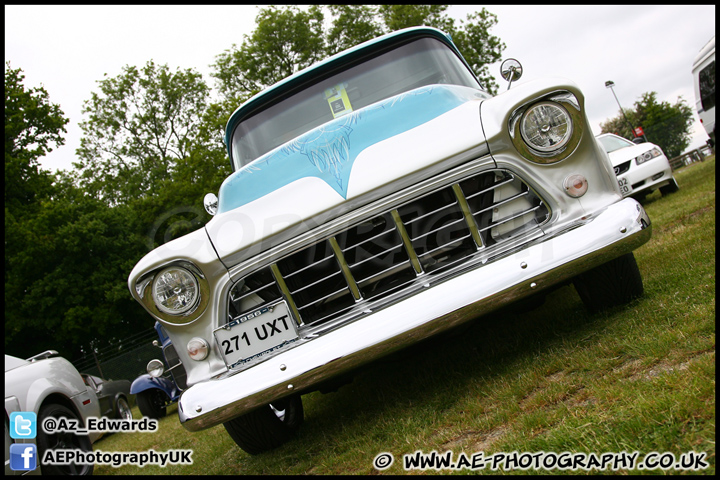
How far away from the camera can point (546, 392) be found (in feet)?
6.73

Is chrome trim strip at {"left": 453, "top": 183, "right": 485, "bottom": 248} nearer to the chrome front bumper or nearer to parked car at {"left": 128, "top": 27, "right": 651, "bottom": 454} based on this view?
parked car at {"left": 128, "top": 27, "right": 651, "bottom": 454}

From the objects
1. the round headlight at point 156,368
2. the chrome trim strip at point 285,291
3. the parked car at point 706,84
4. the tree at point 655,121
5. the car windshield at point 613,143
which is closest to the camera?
the chrome trim strip at point 285,291

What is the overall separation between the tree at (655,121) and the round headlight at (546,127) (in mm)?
52480

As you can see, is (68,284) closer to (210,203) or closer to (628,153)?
(210,203)

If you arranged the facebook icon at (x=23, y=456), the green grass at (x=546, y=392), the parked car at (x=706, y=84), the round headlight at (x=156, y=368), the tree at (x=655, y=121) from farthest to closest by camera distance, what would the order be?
1. the tree at (x=655, y=121)
2. the parked car at (x=706, y=84)
3. the round headlight at (x=156, y=368)
4. the facebook icon at (x=23, y=456)
5. the green grass at (x=546, y=392)

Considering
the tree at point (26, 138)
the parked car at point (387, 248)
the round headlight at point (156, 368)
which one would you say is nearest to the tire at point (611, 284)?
the parked car at point (387, 248)

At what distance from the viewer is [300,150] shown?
2.91 metres

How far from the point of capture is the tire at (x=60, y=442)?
3539 millimetres

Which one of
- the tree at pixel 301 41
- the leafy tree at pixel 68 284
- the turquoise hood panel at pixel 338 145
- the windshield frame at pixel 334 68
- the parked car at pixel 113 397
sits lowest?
Result: the parked car at pixel 113 397

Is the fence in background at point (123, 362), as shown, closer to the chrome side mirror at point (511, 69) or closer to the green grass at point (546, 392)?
the green grass at point (546, 392)

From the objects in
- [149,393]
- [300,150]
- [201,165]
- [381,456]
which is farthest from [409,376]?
[201,165]

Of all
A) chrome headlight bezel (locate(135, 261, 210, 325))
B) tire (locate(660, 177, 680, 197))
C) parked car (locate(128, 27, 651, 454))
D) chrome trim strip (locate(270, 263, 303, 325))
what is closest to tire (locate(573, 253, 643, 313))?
parked car (locate(128, 27, 651, 454))

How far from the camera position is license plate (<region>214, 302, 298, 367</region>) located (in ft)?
7.72

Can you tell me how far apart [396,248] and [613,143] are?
8.62 metres
